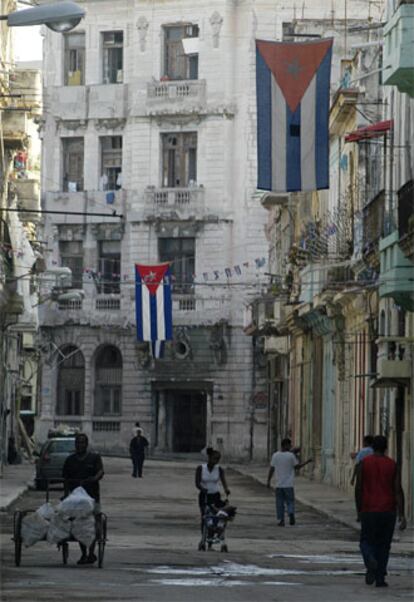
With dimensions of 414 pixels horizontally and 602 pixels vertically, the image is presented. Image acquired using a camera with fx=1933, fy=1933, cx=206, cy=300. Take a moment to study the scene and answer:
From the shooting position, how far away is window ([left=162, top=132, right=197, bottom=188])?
7319cm

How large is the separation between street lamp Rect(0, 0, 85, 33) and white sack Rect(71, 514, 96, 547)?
5243 mm

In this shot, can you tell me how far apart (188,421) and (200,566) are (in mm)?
50964

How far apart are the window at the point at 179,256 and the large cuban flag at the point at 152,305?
14.7 meters

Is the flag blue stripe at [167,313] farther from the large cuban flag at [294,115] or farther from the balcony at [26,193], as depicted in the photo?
the large cuban flag at [294,115]

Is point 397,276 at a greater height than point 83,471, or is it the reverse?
point 397,276

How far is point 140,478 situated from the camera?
5344cm

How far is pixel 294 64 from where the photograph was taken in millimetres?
30234

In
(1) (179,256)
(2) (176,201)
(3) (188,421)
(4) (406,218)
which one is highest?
(2) (176,201)

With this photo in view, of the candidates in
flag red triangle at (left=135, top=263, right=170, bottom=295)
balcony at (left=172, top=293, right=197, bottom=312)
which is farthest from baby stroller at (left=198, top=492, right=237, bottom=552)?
balcony at (left=172, top=293, right=197, bottom=312)

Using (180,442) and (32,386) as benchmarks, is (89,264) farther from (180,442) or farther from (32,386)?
(32,386)

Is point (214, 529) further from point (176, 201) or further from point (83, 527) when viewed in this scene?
point (176, 201)

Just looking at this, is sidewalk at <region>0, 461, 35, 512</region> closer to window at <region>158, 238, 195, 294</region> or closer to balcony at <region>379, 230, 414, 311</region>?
balcony at <region>379, 230, 414, 311</region>

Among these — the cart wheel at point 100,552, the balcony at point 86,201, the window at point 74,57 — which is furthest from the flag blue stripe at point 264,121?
the window at point 74,57

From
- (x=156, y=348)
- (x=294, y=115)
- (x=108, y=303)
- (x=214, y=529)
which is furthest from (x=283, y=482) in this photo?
(x=108, y=303)
